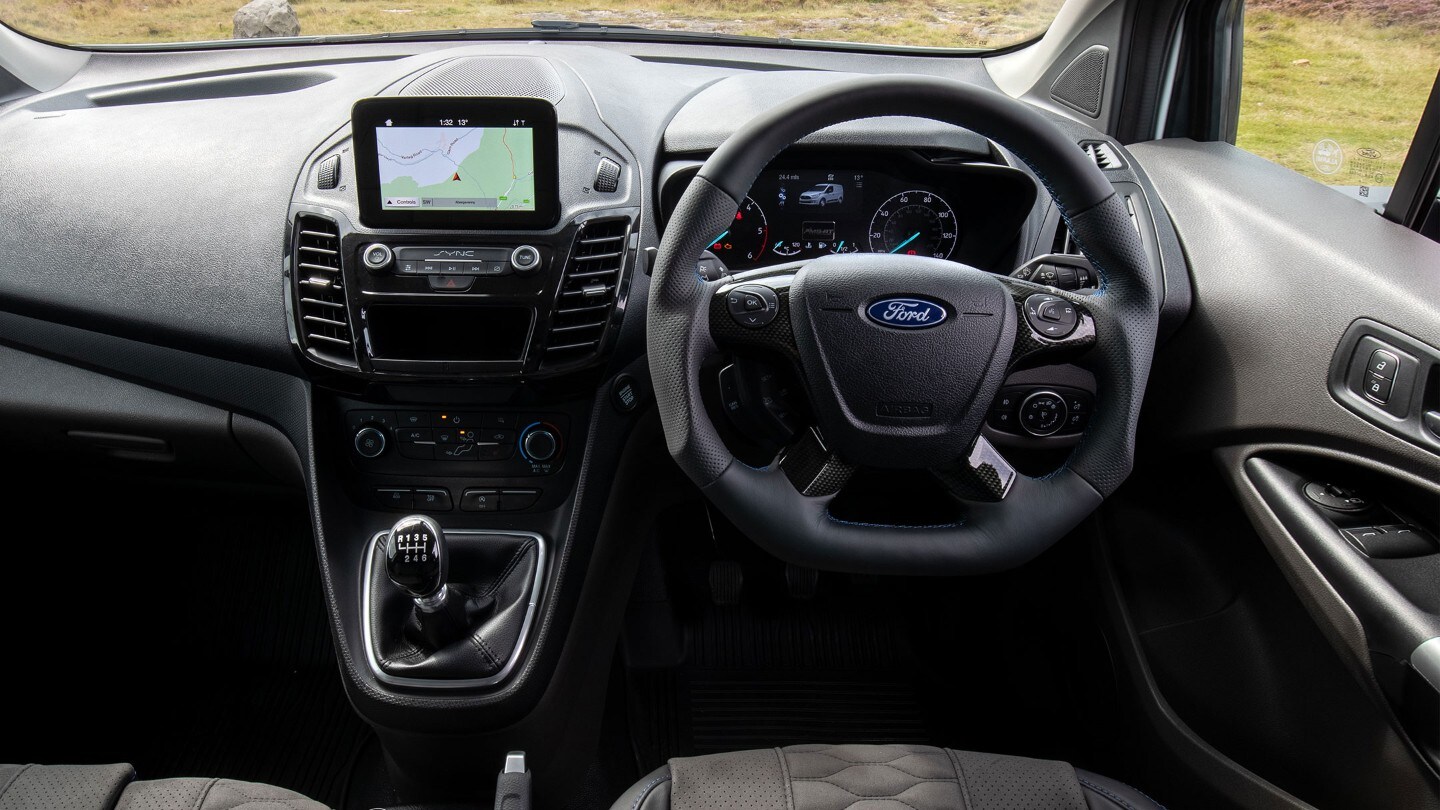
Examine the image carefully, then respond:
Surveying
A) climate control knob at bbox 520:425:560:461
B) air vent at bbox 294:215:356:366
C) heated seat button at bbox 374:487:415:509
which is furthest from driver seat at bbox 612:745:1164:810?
air vent at bbox 294:215:356:366

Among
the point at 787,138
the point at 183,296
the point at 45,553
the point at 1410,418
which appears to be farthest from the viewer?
the point at 45,553

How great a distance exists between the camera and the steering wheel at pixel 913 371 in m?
1.21

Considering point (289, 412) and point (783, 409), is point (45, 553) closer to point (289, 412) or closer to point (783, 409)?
point (289, 412)

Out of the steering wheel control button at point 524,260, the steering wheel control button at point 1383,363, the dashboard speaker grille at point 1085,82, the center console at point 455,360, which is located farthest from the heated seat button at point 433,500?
the dashboard speaker grille at point 1085,82

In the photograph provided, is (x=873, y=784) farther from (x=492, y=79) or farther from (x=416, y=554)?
(x=492, y=79)

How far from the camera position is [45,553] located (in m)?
2.32

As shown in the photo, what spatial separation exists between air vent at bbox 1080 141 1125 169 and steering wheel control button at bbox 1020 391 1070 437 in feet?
1.75

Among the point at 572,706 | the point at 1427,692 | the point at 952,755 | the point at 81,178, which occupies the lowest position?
the point at 572,706

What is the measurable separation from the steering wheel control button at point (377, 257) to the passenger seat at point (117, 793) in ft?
2.48

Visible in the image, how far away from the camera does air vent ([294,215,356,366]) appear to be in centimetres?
159

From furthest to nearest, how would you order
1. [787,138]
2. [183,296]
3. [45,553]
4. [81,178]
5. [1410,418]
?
[45,553] < [81,178] < [183,296] < [1410,418] < [787,138]

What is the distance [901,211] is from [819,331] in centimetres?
68

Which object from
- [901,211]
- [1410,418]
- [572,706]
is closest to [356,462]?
[572,706]

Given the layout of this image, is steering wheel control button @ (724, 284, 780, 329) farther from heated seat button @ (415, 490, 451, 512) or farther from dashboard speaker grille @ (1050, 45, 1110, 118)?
dashboard speaker grille @ (1050, 45, 1110, 118)
